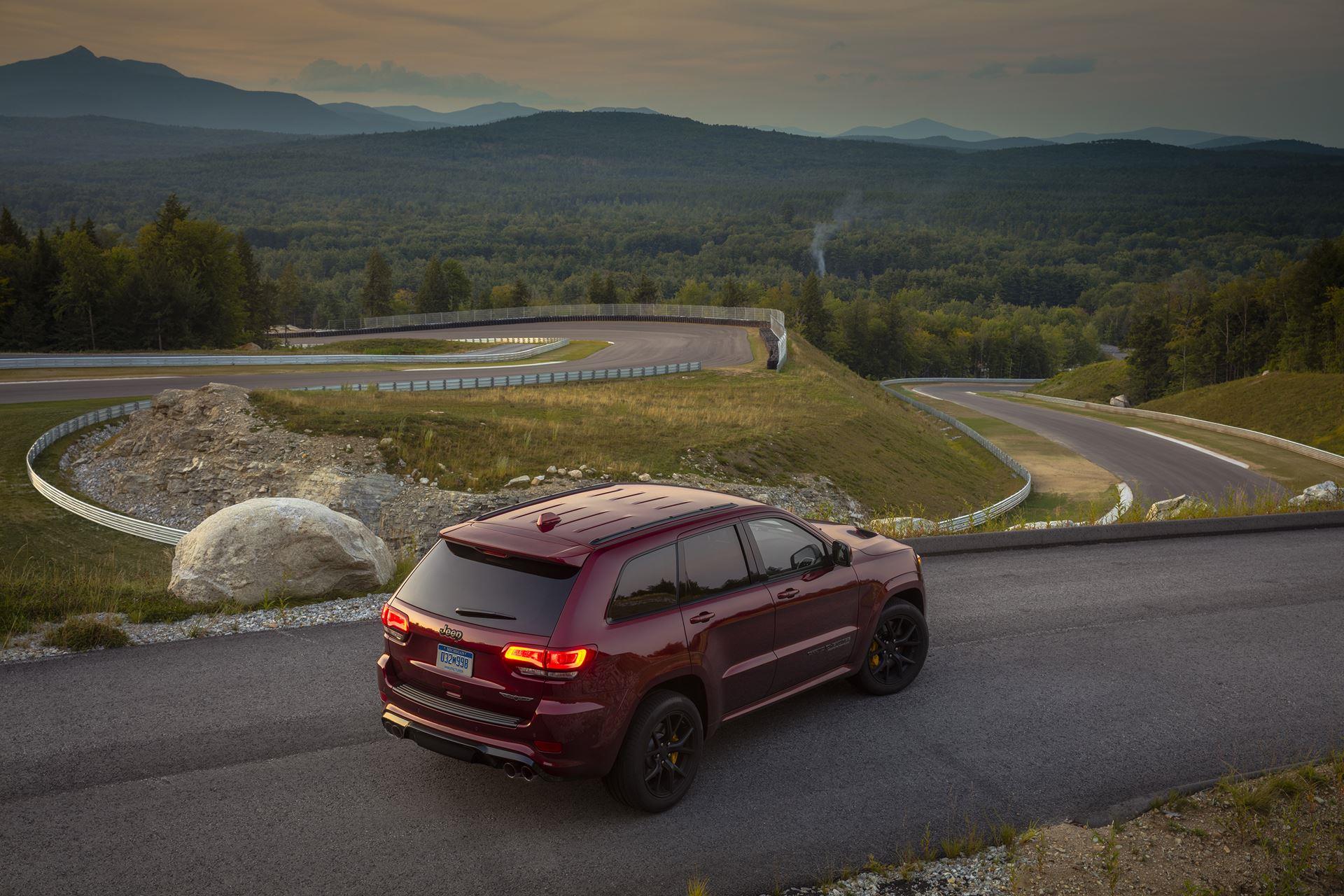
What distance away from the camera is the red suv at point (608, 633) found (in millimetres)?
6078

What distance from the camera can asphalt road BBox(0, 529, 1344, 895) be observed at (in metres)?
5.86

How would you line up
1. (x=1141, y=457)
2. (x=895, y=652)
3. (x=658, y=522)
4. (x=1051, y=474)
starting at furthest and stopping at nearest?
(x=1141, y=457) < (x=1051, y=474) < (x=895, y=652) < (x=658, y=522)

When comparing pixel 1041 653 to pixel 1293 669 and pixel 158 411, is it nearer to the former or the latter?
pixel 1293 669

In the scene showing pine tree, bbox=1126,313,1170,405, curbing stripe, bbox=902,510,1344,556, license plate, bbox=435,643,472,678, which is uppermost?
license plate, bbox=435,643,472,678

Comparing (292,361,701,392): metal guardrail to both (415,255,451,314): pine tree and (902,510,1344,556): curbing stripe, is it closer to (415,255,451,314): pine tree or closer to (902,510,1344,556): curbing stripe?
(902,510,1344,556): curbing stripe

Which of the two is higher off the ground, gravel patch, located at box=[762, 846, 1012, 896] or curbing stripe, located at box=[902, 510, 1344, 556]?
gravel patch, located at box=[762, 846, 1012, 896]

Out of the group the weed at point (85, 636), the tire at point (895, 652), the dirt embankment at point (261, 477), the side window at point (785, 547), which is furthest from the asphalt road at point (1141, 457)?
the weed at point (85, 636)

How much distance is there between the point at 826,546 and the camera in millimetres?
8008

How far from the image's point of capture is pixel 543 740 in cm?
602

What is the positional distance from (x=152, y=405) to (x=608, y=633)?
31.8 metres

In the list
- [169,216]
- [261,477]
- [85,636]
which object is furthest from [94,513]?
[169,216]

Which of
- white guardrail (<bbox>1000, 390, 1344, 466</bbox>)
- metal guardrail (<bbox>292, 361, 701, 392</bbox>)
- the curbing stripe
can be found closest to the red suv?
the curbing stripe

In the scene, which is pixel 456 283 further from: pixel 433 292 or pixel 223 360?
pixel 223 360

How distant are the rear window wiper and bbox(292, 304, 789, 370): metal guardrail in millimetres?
74865
